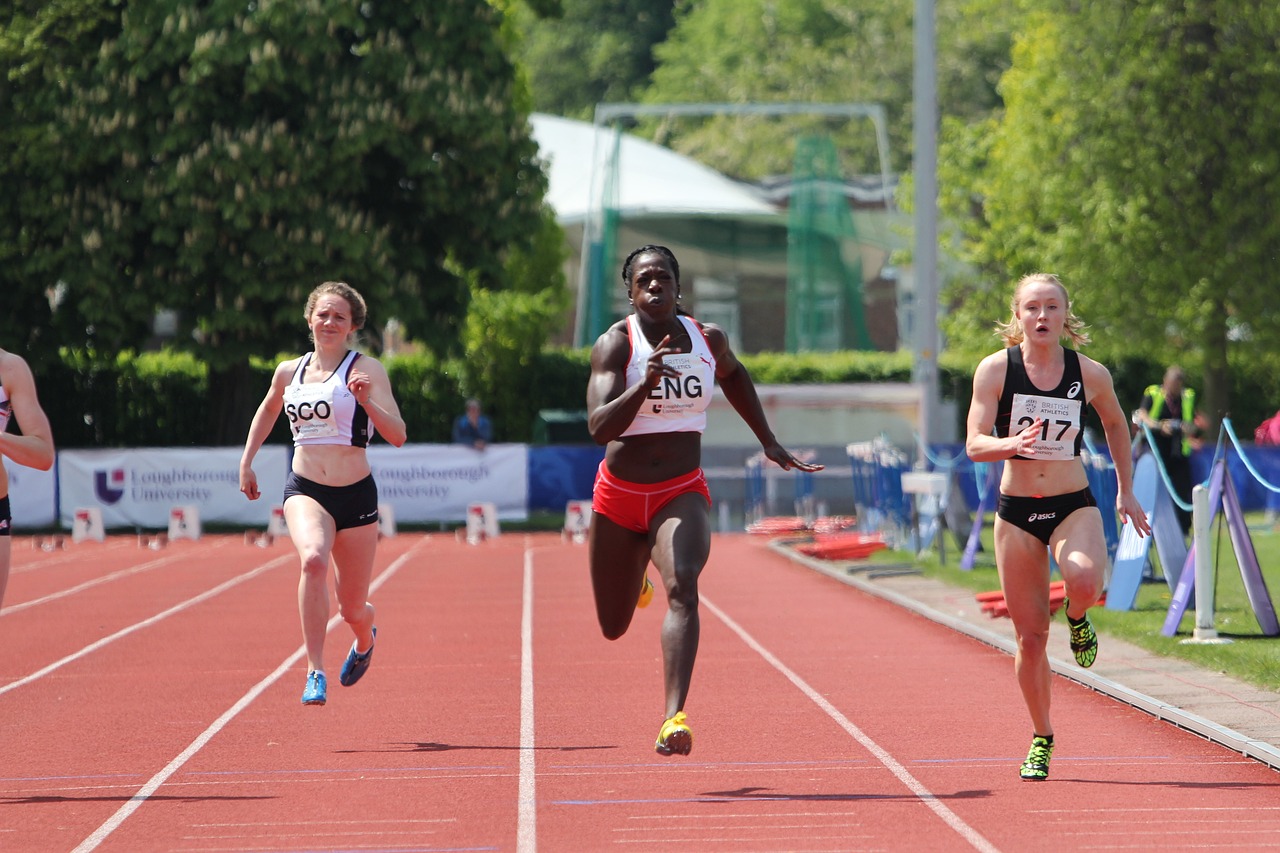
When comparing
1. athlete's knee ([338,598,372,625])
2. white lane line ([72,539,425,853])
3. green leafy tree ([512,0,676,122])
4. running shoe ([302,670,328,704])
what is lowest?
white lane line ([72,539,425,853])

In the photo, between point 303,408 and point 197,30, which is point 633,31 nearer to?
point 197,30

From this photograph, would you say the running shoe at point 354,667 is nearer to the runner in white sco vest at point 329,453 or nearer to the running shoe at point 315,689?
the runner in white sco vest at point 329,453

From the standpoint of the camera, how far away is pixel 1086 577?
268 inches

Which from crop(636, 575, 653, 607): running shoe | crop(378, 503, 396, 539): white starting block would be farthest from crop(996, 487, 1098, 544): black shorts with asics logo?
crop(378, 503, 396, 539): white starting block

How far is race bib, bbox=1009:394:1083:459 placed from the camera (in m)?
6.96

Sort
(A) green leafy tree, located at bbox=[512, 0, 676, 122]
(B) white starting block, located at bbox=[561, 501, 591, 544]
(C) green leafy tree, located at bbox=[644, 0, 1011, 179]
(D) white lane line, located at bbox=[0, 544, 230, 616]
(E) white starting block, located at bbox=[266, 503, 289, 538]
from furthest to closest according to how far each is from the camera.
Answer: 1. (A) green leafy tree, located at bbox=[512, 0, 676, 122]
2. (C) green leafy tree, located at bbox=[644, 0, 1011, 179]
3. (E) white starting block, located at bbox=[266, 503, 289, 538]
4. (B) white starting block, located at bbox=[561, 501, 591, 544]
5. (D) white lane line, located at bbox=[0, 544, 230, 616]

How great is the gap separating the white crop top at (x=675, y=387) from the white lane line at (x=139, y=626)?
508 centimetres

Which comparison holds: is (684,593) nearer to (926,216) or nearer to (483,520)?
(926,216)

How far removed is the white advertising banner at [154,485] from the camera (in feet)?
85.3

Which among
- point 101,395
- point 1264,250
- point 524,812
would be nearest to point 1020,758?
point 524,812

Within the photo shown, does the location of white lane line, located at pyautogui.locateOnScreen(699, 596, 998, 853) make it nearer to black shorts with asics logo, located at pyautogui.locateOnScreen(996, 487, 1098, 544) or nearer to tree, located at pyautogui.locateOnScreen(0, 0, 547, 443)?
black shorts with asics logo, located at pyautogui.locateOnScreen(996, 487, 1098, 544)

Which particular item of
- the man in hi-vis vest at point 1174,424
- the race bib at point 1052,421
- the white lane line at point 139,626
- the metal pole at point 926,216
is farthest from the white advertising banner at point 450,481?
the race bib at point 1052,421

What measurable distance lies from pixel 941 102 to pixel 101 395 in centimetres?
4259

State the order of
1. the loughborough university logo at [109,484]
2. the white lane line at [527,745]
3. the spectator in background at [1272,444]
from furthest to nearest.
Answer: the loughborough university logo at [109,484]
the spectator in background at [1272,444]
the white lane line at [527,745]
